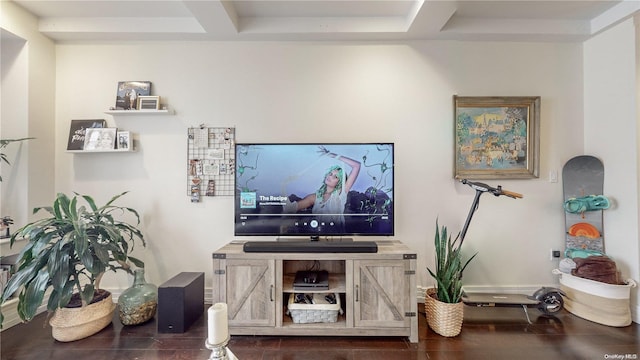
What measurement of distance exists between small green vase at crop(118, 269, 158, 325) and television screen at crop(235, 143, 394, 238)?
3.01ft

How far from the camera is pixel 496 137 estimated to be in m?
2.65

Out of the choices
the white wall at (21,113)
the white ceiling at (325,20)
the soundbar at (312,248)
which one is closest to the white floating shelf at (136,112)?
the white wall at (21,113)

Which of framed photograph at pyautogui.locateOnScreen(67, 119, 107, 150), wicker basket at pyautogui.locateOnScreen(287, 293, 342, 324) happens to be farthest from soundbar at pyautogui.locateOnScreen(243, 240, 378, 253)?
framed photograph at pyautogui.locateOnScreen(67, 119, 107, 150)

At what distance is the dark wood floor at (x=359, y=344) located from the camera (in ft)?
6.14

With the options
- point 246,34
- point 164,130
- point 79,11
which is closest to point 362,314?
point 164,130

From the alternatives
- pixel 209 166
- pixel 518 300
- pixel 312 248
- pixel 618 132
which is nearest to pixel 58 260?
pixel 209 166

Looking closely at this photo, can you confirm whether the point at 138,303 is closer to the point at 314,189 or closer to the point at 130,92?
the point at 314,189

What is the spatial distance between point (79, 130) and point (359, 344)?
3.07m

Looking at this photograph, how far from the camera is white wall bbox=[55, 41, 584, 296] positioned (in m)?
2.66

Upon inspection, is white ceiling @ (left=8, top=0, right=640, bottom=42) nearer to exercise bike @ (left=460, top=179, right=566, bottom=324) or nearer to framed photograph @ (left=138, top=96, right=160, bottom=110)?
framed photograph @ (left=138, top=96, right=160, bottom=110)

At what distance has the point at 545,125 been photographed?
2707mm

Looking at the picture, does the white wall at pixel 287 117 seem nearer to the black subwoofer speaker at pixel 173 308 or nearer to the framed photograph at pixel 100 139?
the framed photograph at pixel 100 139

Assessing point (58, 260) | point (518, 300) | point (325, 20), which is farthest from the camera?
Result: point (325, 20)

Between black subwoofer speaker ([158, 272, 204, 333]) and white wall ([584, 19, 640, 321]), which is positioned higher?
white wall ([584, 19, 640, 321])
